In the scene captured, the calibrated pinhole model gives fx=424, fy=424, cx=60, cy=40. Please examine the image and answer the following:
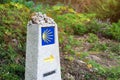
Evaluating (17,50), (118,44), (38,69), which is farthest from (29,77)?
(118,44)

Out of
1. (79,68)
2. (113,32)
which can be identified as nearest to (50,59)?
(79,68)

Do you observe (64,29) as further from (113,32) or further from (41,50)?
(41,50)

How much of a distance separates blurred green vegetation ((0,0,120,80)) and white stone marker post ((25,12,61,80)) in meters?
0.67

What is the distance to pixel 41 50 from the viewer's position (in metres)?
5.75

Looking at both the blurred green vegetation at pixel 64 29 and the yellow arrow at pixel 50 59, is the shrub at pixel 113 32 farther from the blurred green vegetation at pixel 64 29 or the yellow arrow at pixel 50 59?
the yellow arrow at pixel 50 59

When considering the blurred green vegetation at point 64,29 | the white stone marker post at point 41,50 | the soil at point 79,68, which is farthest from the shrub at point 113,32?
the white stone marker post at point 41,50

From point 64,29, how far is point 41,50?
13.4 feet

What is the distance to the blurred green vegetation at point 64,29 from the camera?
22.2 feet

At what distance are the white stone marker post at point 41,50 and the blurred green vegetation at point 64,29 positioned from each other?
67 centimetres

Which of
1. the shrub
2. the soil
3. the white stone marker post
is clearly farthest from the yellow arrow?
the shrub

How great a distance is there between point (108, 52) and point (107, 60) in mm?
543

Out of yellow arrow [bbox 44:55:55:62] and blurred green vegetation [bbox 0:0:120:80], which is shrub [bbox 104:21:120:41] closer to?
blurred green vegetation [bbox 0:0:120:80]

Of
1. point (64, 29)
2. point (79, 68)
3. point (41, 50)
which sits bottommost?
point (79, 68)

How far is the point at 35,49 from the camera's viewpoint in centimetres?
572
